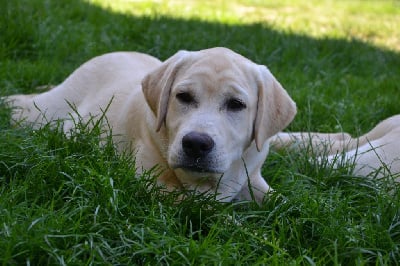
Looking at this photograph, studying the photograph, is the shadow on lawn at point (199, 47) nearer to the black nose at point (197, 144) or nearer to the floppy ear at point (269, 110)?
the floppy ear at point (269, 110)

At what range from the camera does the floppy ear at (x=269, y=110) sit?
4652 mm

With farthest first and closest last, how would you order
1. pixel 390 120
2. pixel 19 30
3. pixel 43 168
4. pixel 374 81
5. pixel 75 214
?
pixel 374 81 < pixel 19 30 < pixel 390 120 < pixel 43 168 < pixel 75 214

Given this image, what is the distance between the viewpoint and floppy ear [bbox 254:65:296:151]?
4.65 m

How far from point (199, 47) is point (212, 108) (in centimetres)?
371

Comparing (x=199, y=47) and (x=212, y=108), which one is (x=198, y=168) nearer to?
(x=212, y=108)

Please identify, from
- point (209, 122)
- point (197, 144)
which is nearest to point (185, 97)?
point (209, 122)

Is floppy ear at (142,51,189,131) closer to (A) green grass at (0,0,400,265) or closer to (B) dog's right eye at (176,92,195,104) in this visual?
(B) dog's right eye at (176,92,195,104)

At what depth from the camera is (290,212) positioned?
436 cm

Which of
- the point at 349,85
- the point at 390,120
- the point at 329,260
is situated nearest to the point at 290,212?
the point at 329,260

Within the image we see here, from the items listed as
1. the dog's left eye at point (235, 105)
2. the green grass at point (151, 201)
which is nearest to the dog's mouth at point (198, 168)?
the green grass at point (151, 201)

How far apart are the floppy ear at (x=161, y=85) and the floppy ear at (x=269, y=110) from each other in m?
0.52

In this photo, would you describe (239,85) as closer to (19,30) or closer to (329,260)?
(329,260)

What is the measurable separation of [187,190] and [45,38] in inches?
146

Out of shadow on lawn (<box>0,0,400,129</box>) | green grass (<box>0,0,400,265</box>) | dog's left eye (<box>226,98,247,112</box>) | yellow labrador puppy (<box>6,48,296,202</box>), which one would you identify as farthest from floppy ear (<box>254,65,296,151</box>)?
shadow on lawn (<box>0,0,400,129</box>)
